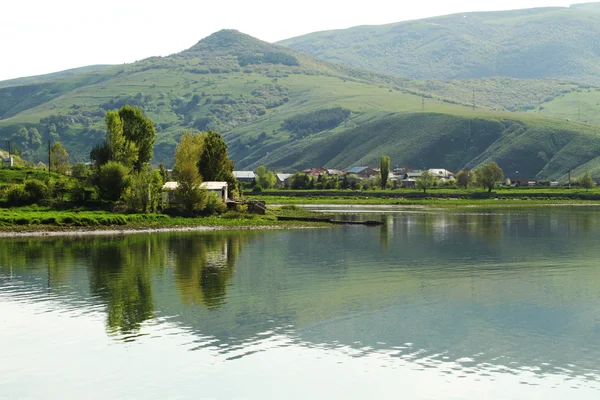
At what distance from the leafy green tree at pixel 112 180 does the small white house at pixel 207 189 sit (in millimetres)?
5194

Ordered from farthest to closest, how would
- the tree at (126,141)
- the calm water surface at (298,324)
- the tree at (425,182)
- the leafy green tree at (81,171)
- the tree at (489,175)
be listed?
1. the tree at (425,182)
2. the tree at (489,175)
3. the leafy green tree at (81,171)
4. the tree at (126,141)
5. the calm water surface at (298,324)

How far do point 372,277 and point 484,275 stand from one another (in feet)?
21.8

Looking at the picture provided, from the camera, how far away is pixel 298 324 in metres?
31.5

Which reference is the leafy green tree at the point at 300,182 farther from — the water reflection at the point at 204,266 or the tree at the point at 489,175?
the water reflection at the point at 204,266

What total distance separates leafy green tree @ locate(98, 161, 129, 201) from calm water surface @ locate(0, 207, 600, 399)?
26.1 meters

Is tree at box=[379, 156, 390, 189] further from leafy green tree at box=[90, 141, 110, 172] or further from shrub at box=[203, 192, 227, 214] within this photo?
leafy green tree at box=[90, 141, 110, 172]

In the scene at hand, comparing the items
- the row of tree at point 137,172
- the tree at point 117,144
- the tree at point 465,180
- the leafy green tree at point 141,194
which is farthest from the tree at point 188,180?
the tree at point 465,180

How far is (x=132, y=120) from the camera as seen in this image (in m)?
95.4

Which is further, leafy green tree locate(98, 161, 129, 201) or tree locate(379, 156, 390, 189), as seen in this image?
tree locate(379, 156, 390, 189)

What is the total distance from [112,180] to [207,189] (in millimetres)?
10606

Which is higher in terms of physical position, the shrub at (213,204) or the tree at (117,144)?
the tree at (117,144)

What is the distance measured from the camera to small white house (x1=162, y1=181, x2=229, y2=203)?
8842 cm

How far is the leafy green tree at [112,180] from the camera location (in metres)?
84.3

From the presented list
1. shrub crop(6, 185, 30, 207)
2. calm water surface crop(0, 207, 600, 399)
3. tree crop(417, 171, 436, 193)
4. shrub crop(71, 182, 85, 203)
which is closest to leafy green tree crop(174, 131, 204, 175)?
shrub crop(71, 182, 85, 203)
